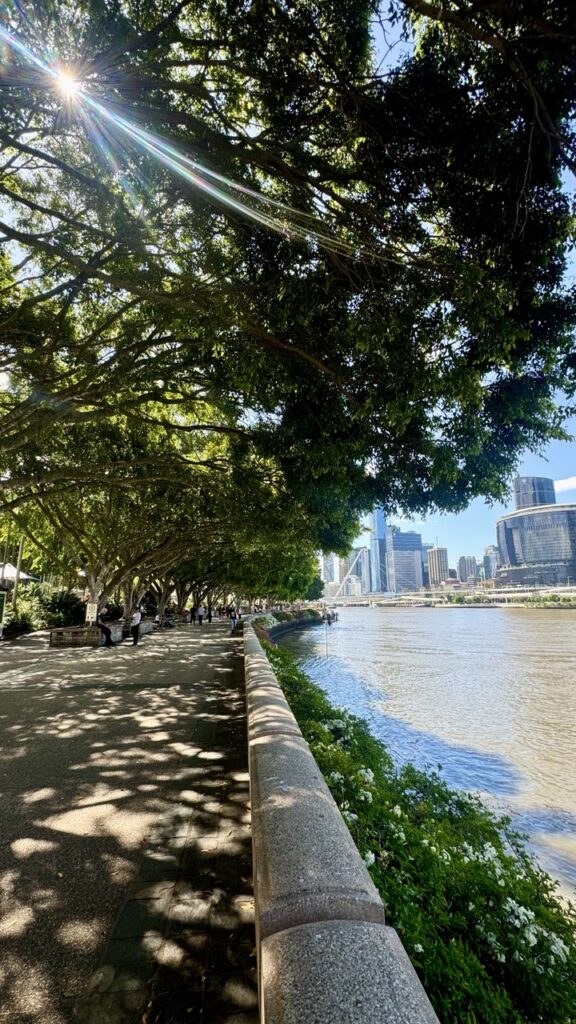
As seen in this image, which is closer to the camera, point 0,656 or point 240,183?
point 240,183

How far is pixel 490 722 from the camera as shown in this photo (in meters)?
14.8

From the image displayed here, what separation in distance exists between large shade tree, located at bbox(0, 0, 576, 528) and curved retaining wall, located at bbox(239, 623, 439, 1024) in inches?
168

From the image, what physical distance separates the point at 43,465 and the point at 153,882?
42.2ft

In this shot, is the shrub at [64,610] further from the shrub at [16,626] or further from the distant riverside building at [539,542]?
the distant riverside building at [539,542]

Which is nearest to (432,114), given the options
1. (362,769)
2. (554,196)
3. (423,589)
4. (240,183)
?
(554,196)

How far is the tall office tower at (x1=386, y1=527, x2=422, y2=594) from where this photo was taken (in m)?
184

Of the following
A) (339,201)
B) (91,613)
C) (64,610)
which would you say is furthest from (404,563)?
(339,201)

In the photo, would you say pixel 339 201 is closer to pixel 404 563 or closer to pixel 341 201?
pixel 341 201

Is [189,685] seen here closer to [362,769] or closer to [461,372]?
[362,769]

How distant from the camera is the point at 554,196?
4.73 metres

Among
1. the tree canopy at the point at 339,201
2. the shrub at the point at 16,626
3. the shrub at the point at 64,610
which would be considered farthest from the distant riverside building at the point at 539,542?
the tree canopy at the point at 339,201

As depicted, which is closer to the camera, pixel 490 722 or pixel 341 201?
pixel 341 201

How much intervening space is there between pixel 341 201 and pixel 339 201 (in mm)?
25

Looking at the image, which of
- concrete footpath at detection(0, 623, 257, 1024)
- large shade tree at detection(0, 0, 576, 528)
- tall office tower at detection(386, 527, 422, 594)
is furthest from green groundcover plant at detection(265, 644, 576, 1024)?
tall office tower at detection(386, 527, 422, 594)
